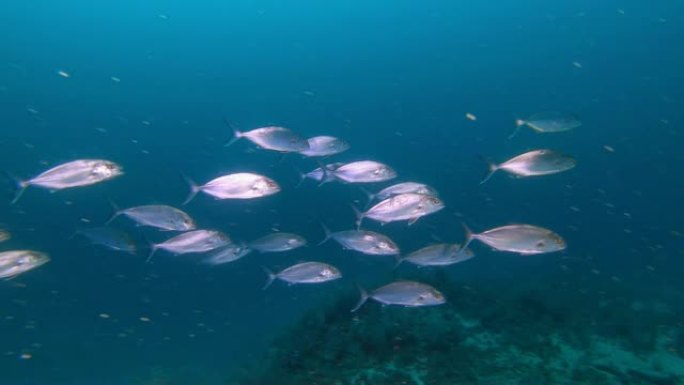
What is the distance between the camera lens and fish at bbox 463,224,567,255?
23.1ft

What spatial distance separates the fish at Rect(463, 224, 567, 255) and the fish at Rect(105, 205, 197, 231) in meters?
5.07

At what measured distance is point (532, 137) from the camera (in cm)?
3928

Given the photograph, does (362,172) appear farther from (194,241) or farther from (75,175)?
(75,175)

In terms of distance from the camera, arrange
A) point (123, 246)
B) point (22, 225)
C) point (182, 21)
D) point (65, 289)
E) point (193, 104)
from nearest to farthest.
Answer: point (123, 246) < point (65, 289) < point (22, 225) < point (193, 104) < point (182, 21)

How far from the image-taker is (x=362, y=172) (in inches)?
371

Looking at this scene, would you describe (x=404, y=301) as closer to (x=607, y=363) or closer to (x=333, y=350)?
(x=333, y=350)

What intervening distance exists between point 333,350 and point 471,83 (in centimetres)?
5404

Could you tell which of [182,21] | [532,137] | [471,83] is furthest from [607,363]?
[182,21]

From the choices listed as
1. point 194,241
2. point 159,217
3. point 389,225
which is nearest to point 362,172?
point 194,241

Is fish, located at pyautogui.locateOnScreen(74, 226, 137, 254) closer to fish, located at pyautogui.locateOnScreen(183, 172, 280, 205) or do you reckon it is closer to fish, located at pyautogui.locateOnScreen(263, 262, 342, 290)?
fish, located at pyautogui.locateOnScreen(183, 172, 280, 205)

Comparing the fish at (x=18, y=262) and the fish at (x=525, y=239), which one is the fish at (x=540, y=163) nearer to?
the fish at (x=525, y=239)

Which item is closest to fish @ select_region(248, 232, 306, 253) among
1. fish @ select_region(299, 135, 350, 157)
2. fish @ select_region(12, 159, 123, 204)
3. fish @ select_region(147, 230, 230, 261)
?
fish @ select_region(147, 230, 230, 261)

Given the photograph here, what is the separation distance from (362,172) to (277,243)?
221 centimetres

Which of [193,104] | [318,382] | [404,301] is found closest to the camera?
[404,301]
